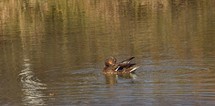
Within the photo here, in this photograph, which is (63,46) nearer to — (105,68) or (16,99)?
(105,68)

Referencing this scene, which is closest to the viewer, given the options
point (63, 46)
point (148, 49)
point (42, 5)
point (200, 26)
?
point (148, 49)

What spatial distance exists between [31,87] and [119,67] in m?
2.48

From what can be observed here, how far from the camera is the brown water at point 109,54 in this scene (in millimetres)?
13664

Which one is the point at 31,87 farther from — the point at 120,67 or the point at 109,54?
the point at 109,54

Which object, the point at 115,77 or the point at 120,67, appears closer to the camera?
the point at 115,77

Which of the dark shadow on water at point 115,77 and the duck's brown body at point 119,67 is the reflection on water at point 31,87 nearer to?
the dark shadow on water at point 115,77

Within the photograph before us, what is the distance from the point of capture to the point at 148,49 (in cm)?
1977

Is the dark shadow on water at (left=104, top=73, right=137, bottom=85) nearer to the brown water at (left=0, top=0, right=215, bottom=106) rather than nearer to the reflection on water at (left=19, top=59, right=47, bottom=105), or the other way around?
the brown water at (left=0, top=0, right=215, bottom=106)

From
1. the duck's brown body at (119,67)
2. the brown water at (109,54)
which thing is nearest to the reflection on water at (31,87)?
the brown water at (109,54)

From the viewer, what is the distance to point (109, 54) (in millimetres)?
19438

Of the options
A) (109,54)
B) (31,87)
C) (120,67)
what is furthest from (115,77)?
(109,54)

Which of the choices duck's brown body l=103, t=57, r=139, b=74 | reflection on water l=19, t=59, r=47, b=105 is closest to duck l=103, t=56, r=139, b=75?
duck's brown body l=103, t=57, r=139, b=74

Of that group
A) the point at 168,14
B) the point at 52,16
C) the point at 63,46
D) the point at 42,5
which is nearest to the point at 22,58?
the point at 63,46

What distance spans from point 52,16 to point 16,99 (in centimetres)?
2087
